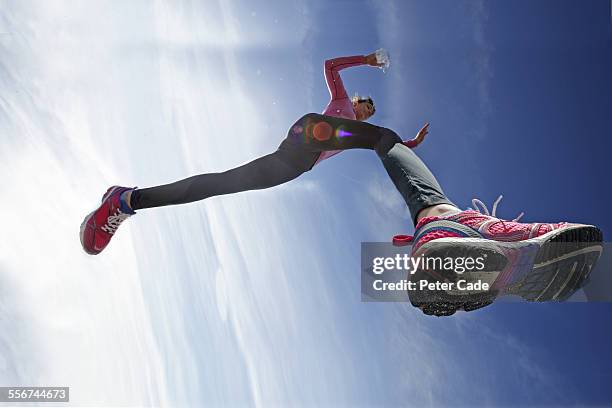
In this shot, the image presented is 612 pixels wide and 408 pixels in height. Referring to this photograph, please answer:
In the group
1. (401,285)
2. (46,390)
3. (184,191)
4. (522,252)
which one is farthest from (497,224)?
(46,390)

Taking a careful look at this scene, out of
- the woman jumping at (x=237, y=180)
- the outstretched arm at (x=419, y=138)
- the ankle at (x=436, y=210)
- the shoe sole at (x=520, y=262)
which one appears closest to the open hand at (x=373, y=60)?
the woman jumping at (x=237, y=180)

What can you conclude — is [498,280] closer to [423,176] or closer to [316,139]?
[423,176]

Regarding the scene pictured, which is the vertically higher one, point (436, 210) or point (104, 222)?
point (104, 222)

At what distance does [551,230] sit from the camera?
131 centimetres

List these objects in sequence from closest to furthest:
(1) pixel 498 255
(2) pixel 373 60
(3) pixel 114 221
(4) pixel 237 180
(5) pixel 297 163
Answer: (1) pixel 498 255
(4) pixel 237 180
(5) pixel 297 163
(3) pixel 114 221
(2) pixel 373 60

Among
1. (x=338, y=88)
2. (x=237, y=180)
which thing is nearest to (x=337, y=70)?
(x=338, y=88)

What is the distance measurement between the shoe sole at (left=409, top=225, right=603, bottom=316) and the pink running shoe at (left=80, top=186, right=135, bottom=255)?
5.80 feet

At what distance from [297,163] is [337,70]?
80 centimetres

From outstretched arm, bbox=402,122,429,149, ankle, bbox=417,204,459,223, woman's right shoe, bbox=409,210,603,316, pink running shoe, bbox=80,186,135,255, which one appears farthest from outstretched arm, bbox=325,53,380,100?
woman's right shoe, bbox=409,210,603,316

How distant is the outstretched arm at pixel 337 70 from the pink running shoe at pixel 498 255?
1718 mm

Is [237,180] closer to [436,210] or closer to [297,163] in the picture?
[297,163]

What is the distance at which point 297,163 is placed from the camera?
2498 mm

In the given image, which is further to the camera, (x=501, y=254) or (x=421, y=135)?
(x=421, y=135)

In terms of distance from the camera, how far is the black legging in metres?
1.66
